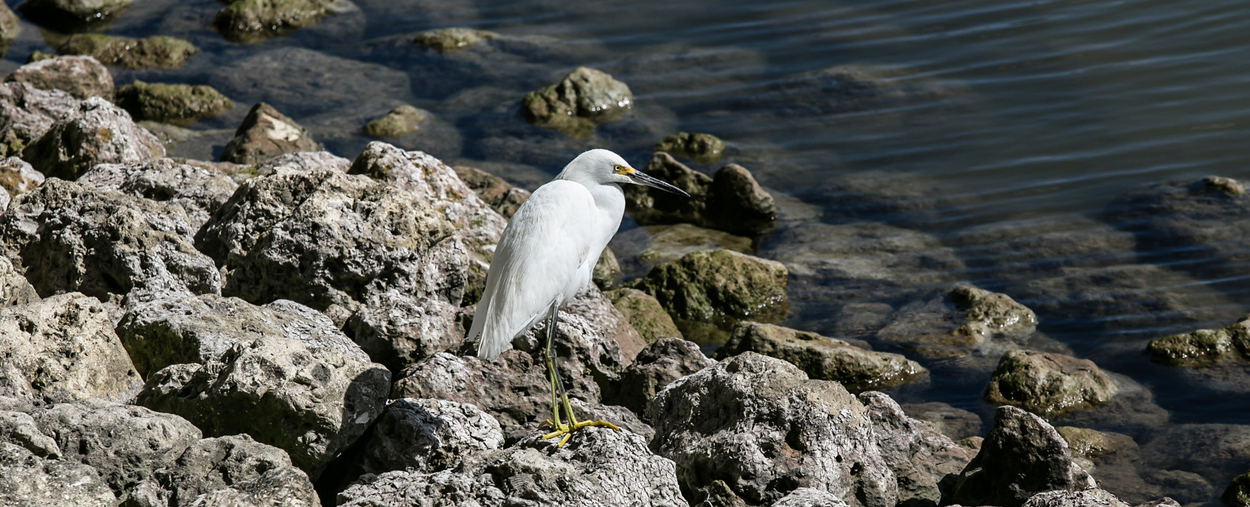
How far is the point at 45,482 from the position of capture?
3.24 meters

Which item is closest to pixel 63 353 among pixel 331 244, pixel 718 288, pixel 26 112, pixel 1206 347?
pixel 331 244

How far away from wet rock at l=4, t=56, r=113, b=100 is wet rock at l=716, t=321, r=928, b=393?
902cm

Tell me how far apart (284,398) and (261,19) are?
13.8 meters

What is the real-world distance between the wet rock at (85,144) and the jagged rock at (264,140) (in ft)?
5.32

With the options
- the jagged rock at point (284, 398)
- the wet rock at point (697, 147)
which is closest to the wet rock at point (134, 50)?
the wet rock at point (697, 147)

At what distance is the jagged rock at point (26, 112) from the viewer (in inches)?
352

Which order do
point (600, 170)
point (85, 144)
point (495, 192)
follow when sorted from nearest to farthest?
point (600, 170)
point (85, 144)
point (495, 192)

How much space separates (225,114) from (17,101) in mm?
3177

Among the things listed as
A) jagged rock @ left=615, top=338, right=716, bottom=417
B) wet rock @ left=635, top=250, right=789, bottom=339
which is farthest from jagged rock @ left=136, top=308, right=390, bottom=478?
wet rock @ left=635, top=250, right=789, bottom=339

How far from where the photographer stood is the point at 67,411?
12.1 feet

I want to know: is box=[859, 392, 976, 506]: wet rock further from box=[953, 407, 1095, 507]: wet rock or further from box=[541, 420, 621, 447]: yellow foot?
box=[541, 420, 621, 447]: yellow foot

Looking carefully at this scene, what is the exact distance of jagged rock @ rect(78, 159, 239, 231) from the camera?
21.7 feet

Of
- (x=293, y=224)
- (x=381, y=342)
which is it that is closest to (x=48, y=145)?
(x=293, y=224)

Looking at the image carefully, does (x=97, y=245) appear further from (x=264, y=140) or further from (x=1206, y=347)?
(x=1206, y=347)
